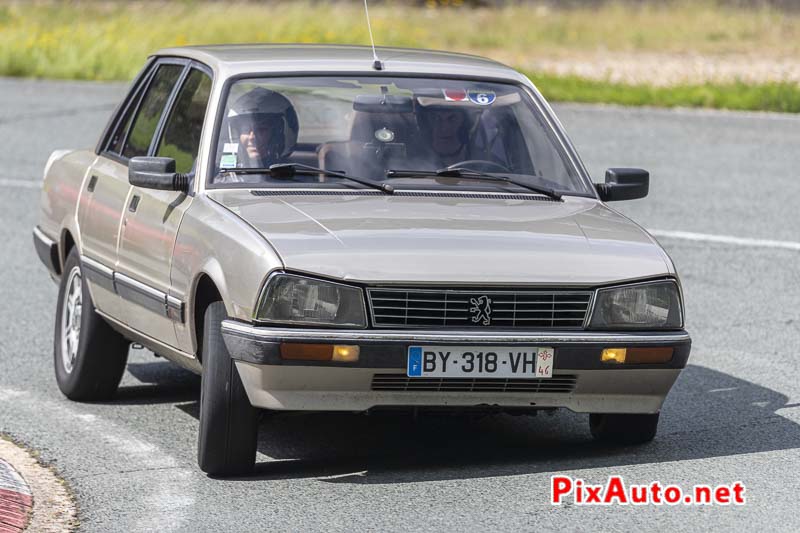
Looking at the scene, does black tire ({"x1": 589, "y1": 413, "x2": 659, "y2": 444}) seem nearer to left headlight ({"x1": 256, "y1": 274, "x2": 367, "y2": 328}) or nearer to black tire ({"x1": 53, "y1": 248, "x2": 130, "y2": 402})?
left headlight ({"x1": 256, "y1": 274, "x2": 367, "y2": 328})

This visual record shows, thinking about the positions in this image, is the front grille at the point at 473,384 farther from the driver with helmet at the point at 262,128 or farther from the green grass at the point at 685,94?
the green grass at the point at 685,94

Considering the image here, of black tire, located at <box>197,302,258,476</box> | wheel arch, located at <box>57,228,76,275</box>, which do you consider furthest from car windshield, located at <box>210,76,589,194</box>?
wheel arch, located at <box>57,228,76,275</box>

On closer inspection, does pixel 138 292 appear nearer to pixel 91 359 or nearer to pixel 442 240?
pixel 91 359

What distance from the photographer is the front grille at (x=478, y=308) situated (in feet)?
18.8

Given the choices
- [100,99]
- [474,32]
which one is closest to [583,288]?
[100,99]

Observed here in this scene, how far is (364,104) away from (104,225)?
140 centimetres

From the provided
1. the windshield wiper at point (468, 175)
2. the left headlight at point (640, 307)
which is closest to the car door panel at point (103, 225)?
the windshield wiper at point (468, 175)

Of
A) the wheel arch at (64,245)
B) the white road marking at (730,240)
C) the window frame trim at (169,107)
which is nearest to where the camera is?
the window frame trim at (169,107)

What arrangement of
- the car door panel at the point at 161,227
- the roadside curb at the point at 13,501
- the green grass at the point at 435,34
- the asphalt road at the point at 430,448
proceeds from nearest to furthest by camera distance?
the roadside curb at the point at 13,501 → the asphalt road at the point at 430,448 → the car door panel at the point at 161,227 → the green grass at the point at 435,34

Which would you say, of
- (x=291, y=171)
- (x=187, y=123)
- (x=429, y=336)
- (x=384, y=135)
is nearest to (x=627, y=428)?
(x=429, y=336)

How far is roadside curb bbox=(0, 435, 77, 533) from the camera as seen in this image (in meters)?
5.43

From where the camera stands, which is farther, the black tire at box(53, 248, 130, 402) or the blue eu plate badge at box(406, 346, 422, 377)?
the black tire at box(53, 248, 130, 402)

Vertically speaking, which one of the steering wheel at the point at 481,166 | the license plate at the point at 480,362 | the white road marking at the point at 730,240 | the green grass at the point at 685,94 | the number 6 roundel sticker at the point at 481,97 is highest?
the number 6 roundel sticker at the point at 481,97

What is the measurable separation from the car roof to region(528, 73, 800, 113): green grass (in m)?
13.0
